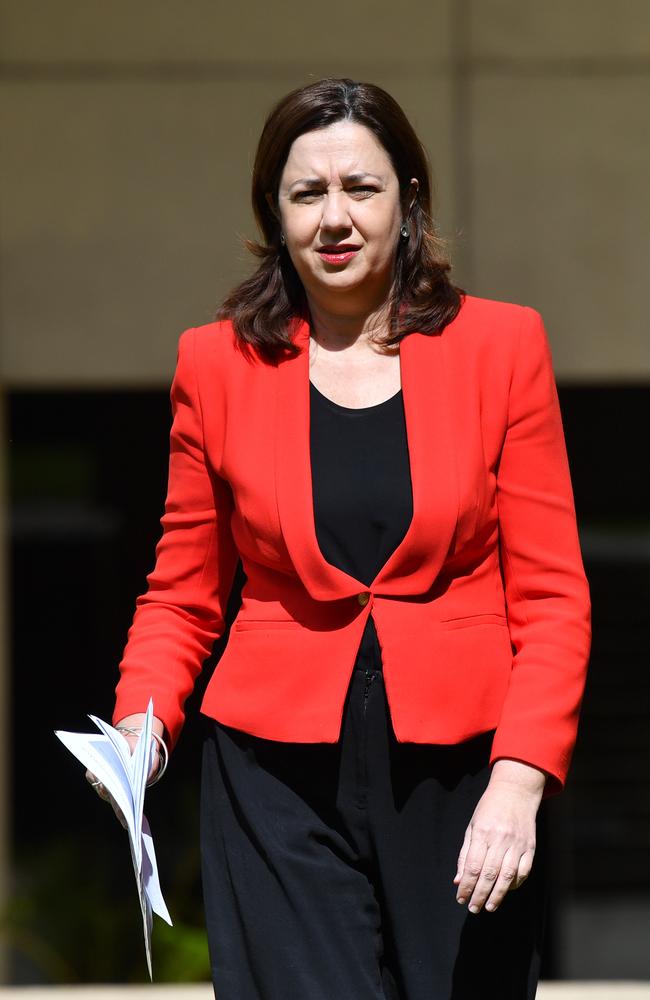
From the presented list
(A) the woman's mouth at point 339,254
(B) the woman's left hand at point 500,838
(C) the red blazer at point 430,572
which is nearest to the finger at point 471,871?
(B) the woman's left hand at point 500,838

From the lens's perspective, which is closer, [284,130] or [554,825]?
[284,130]

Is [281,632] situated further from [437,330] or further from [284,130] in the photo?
[284,130]

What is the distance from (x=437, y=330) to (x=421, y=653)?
553mm

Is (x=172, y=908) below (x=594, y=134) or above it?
below

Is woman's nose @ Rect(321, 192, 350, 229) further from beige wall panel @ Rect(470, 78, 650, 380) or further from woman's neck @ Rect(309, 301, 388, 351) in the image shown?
beige wall panel @ Rect(470, 78, 650, 380)

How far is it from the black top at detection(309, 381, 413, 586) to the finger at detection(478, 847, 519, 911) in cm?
48

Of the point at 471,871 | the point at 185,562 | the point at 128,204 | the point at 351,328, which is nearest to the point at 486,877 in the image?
the point at 471,871

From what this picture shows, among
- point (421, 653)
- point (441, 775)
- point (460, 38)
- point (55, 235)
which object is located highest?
point (460, 38)

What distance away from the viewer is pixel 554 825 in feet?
23.7

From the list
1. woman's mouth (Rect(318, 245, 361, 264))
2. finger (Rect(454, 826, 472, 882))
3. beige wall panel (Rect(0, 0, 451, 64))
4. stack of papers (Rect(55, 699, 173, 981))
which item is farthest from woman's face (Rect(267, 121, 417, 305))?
beige wall panel (Rect(0, 0, 451, 64))

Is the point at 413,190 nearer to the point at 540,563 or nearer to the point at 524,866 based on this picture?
the point at 540,563

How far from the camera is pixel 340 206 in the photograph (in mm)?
2566

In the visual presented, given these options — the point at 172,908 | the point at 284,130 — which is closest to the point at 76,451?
the point at 172,908

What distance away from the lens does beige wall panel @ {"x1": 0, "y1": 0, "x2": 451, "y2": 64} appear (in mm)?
5508
